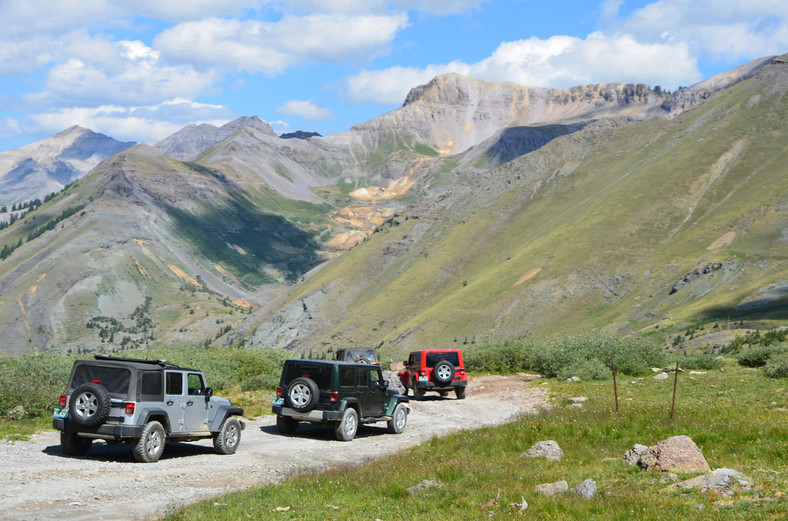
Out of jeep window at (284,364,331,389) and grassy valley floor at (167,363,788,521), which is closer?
grassy valley floor at (167,363,788,521)

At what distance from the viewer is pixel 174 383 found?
17312mm

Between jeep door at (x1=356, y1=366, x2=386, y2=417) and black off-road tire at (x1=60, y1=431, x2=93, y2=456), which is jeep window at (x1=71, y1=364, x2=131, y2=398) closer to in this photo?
black off-road tire at (x1=60, y1=431, x2=93, y2=456)

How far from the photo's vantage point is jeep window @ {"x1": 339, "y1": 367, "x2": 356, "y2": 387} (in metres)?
21.6

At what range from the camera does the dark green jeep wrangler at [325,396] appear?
69.5 ft

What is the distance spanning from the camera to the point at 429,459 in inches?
663

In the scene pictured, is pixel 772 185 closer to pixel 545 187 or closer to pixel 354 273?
pixel 545 187

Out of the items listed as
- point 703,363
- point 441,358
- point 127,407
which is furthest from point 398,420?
point 703,363

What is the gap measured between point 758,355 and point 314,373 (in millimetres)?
32364

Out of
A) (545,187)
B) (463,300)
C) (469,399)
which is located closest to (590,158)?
(545,187)

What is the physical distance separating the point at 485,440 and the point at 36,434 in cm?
1241

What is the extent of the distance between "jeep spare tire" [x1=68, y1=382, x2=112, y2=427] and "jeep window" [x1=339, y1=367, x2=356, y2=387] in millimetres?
7488

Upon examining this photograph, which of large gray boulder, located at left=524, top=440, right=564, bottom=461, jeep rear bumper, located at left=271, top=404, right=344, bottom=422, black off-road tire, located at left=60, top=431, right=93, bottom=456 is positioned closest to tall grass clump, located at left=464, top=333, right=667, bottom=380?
jeep rear bumper, located at left=271, top=404, right=344, bottom=422

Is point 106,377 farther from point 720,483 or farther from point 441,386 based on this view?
point 441,386

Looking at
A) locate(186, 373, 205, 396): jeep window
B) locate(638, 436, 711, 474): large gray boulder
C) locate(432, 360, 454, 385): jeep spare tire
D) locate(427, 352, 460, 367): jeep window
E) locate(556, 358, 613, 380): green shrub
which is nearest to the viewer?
locate(638, 436, 711, 474): large gray boulder
